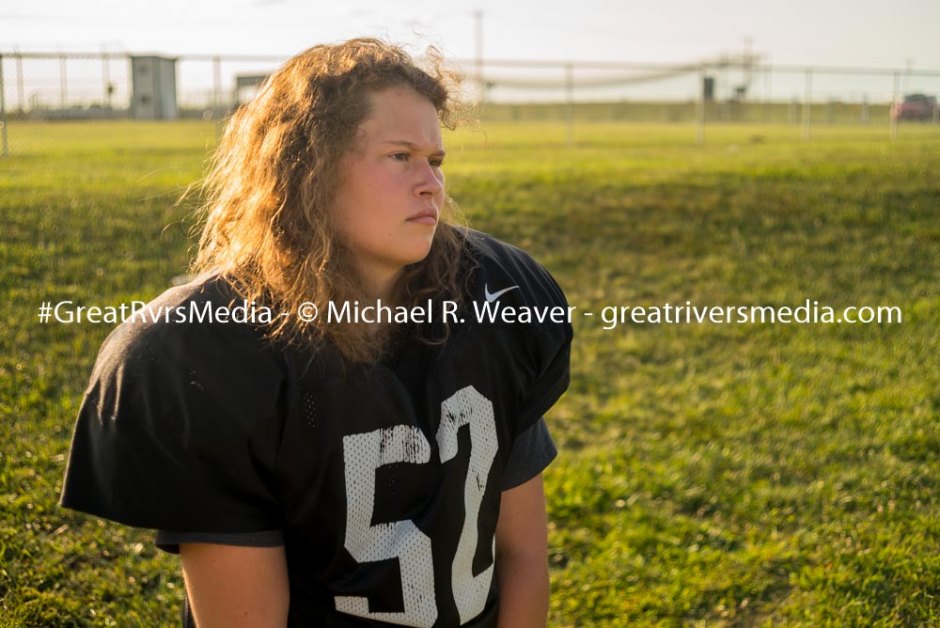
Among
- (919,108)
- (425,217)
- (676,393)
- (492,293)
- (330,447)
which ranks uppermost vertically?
(919,108)

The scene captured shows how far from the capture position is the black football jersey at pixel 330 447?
1702 mm

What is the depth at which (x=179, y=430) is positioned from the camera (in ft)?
5.56

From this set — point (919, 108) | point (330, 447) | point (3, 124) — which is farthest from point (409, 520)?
point (919, 108)

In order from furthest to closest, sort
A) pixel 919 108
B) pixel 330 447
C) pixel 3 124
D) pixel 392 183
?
pixel 919 108
pixel 3 124
pixel 392 183
pixel 330 447

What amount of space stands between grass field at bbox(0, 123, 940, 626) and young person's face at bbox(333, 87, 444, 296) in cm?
107

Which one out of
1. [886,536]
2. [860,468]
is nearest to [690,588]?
[886,536]

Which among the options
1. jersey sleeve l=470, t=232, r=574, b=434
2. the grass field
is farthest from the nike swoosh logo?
the grass field

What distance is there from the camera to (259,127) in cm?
200

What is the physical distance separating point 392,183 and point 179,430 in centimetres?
62

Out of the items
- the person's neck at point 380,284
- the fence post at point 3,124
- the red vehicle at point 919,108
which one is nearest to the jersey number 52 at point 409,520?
the person's neck at point 380,284

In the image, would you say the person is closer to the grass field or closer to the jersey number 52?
the jersey number 52

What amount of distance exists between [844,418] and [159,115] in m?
11.5

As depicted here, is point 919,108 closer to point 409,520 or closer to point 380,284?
point 380,284

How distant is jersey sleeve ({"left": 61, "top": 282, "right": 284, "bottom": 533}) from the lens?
1.69 metres
